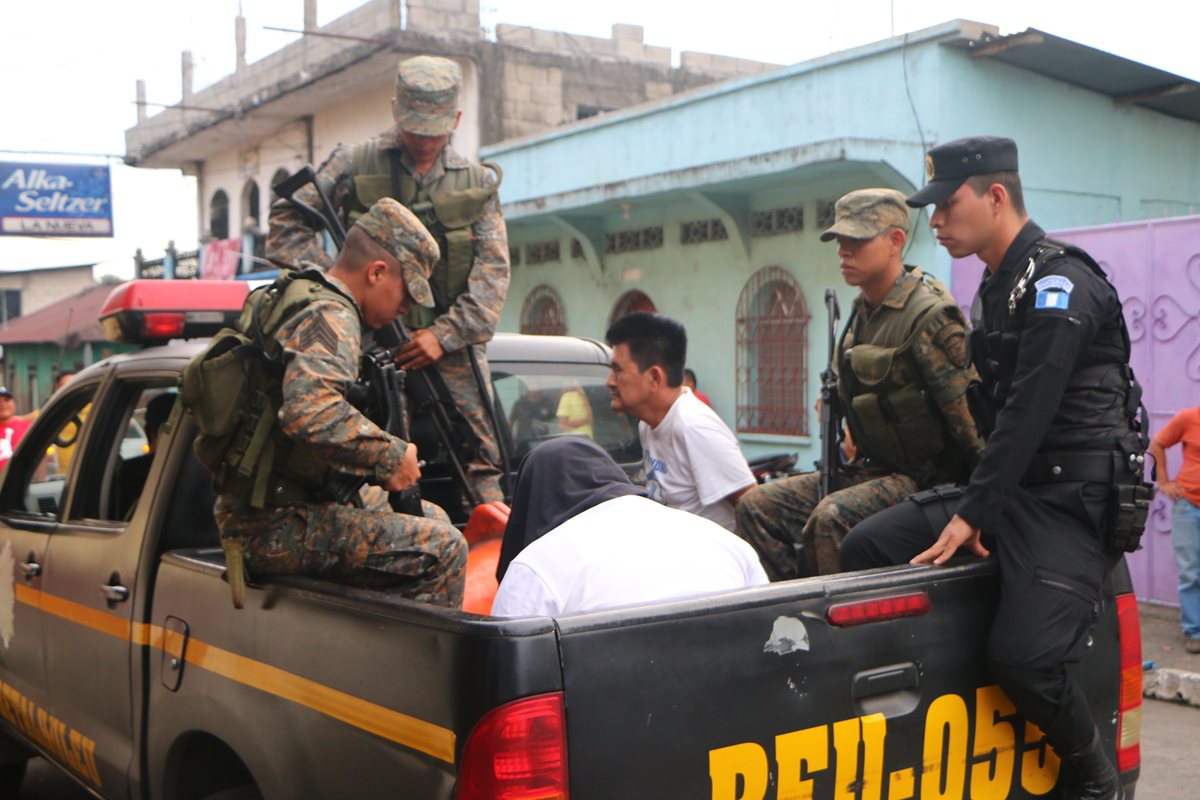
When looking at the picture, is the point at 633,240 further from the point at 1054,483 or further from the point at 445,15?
the point at 1054,483

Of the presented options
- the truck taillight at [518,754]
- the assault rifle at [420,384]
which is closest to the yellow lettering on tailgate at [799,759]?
the truck taillight at [518,754]

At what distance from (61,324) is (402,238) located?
28.2m

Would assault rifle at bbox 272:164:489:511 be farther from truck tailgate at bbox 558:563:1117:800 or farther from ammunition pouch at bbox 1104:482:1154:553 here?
ammunition pouch at bbox 1104:482:1154:553

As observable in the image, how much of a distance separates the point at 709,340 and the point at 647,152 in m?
2.13

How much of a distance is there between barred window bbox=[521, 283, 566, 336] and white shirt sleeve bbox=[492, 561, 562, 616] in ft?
40.7

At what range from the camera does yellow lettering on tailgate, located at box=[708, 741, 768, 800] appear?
2.03m

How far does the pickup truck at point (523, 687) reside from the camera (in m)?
1.91

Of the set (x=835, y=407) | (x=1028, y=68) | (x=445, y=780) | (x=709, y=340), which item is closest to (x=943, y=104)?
(x=1028, y=68)

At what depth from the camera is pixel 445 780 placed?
6.27ft

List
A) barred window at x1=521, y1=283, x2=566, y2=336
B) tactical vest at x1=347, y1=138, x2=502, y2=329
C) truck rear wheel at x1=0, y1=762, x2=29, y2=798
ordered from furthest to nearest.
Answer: barred window at x1=521, y1=283, x2=566, y2=336
truck rear wheel at x1=0, y1=762, x2=29, y2=798
tactical vest at x1=347, y1=138, x2=502, y2=329

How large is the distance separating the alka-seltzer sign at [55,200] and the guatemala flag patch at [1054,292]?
20591 mm

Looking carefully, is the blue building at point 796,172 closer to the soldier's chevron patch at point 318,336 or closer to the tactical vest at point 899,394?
the tactical vest at point 899,394

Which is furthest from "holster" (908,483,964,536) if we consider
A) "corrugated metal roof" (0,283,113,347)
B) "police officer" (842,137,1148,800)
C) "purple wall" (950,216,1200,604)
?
"corrugated metal roof" (0,283,113,347)

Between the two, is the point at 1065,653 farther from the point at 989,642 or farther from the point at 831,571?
the point at 831,571
